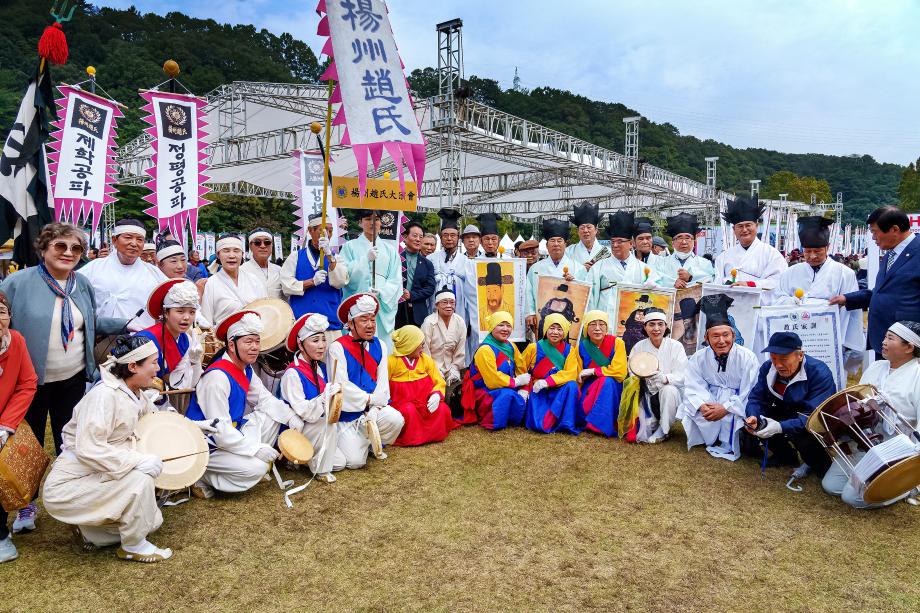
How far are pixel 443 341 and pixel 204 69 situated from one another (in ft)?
114

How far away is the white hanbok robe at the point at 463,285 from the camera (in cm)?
666

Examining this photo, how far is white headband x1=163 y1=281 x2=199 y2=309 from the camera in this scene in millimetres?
4020

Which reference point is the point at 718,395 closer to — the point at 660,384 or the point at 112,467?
the point at 660,384

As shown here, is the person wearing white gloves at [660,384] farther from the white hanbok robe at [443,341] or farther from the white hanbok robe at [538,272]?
the white hanbok robe at [443,341]

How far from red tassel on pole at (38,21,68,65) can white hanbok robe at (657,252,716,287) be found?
581 centimetres

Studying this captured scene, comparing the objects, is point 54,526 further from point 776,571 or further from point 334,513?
point 776,571

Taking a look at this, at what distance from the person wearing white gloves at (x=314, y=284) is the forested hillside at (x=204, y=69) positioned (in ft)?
63.4

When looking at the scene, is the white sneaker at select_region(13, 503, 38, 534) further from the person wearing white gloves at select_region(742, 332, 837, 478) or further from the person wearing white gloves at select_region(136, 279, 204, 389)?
the person wearing white gloves at select_region(742, 332, 837, 478)

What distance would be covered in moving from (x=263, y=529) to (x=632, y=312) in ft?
13.2

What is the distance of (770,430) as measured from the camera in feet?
14.9

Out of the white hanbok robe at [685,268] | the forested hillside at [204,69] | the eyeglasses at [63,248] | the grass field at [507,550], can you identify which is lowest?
the grass field at [507,550]

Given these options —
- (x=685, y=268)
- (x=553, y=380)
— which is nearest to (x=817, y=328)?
(x=685, y=268)

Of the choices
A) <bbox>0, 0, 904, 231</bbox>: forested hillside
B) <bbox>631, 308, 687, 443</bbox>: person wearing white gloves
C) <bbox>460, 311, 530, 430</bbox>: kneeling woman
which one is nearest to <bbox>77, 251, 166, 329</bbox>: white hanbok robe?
<bbox>460, 311, 530, 430</bbox>: kneeling woman

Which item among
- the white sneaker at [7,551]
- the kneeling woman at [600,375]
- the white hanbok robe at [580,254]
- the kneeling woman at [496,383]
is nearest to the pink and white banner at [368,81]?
the kneeling woman at [496,383]
